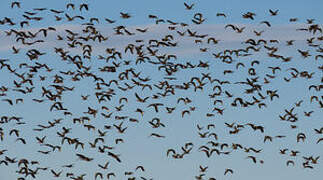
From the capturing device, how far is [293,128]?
83.0 meters

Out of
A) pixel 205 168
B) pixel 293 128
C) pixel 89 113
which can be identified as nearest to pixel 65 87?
pixel 89 113

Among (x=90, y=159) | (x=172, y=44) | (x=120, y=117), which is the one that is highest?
(x=172, y=44)

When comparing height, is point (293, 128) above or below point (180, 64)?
below

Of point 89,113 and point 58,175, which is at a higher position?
point 89,113

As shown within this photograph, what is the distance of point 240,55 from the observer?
270 feet

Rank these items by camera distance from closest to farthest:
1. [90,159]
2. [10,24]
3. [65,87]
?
[90,159] < [10,24] < [65,87]

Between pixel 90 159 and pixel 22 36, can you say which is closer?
pixel 90 159

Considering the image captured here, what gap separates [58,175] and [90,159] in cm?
878

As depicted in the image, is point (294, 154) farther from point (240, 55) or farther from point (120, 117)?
point (120, 117)

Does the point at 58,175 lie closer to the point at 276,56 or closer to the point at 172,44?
the point at 172,44

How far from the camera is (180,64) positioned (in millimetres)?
86688

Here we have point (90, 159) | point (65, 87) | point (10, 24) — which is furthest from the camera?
point (65, 87)

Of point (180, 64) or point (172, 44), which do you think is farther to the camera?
point (180, 64)

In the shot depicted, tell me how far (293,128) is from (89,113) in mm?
19453
